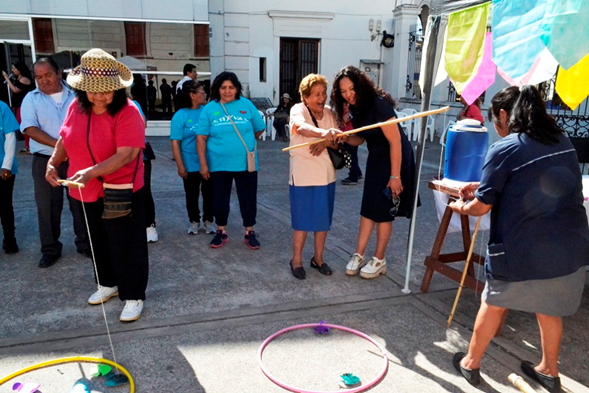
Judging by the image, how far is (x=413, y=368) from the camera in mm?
2828

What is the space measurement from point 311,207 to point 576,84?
202cm

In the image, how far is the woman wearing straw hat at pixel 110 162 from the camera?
292cm

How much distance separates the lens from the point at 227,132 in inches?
174

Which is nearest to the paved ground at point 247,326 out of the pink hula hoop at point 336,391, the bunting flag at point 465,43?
the pink hula hoop at point 336,391

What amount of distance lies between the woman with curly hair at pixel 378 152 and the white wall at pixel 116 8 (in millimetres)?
10712

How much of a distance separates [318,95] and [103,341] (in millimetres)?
2308

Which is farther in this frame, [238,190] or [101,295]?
[238,190]

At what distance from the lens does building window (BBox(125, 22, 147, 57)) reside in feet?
42.9

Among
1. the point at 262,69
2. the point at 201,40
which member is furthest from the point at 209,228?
the point at 262,69

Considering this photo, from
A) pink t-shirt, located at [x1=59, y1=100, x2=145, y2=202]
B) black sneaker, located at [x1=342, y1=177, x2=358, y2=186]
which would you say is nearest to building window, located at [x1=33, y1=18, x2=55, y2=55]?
black sneaker, located at [x1=342, y1=177, x2=358, y2=186]

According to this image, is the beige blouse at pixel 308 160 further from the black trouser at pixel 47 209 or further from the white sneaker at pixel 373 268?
the black trouser at pixel 47 209

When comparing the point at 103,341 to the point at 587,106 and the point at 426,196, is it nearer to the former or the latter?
the point at 426,196

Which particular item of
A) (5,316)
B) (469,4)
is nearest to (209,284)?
(5,316)

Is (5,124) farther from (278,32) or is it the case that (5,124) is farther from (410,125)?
(278,32)
